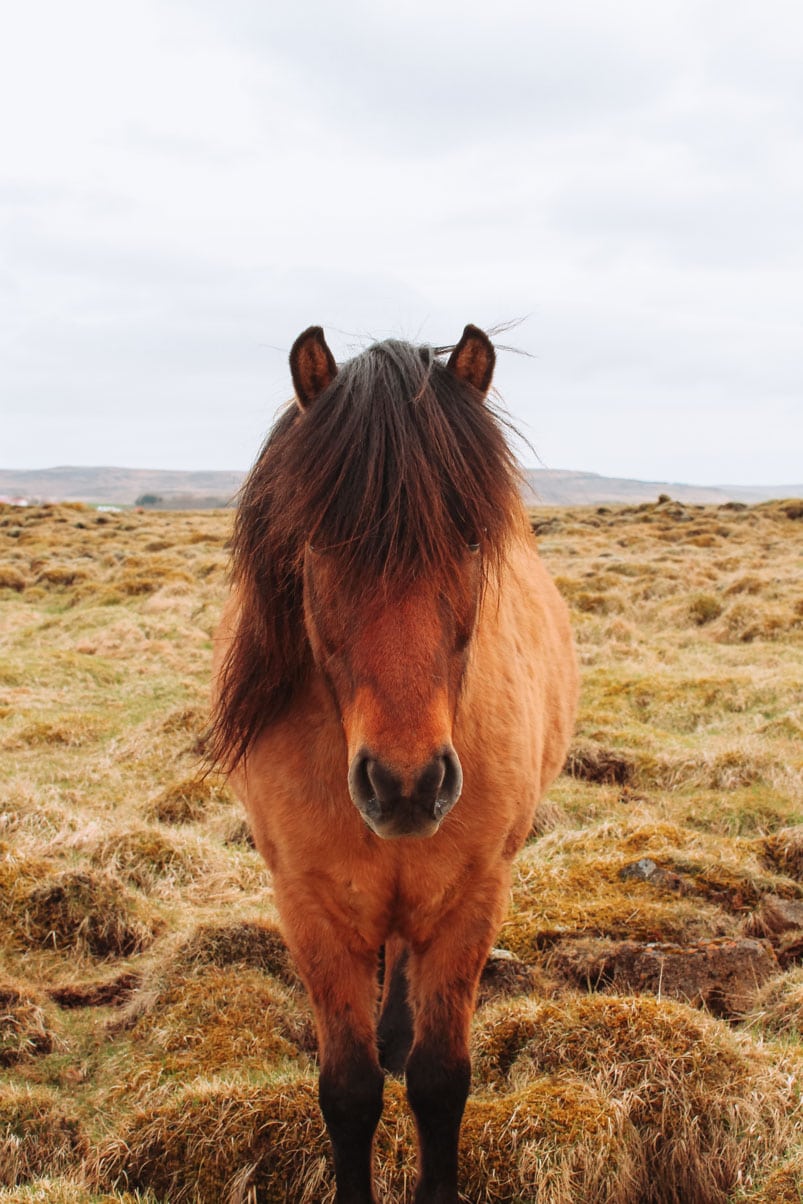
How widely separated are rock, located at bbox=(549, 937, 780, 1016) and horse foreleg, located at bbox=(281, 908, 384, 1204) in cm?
139

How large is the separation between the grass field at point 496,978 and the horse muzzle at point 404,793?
4.47 feet

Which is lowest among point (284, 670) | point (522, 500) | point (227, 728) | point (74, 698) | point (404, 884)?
point (74, 698)

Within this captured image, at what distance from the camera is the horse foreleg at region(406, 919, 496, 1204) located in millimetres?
2658

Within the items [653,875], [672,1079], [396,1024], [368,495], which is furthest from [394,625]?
[653,875]

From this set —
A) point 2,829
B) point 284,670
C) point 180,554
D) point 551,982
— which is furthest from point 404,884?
point 180,554

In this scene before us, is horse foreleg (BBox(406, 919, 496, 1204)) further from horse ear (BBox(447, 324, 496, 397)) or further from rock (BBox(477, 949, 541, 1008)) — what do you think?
horse ear (BBox(447, 324, 496, 397))

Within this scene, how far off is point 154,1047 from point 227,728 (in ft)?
5.05

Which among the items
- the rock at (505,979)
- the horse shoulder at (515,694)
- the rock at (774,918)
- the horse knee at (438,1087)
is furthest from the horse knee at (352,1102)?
the rock at (774,918)

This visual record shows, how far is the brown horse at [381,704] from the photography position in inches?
84.9

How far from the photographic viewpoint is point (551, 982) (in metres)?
3.84

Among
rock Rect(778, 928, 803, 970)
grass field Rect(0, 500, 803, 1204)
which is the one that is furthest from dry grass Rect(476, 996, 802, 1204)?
rock Rect(778, 928, 803, 970)

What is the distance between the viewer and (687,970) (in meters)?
3.73

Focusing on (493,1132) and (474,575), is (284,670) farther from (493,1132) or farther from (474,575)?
(493,1132)

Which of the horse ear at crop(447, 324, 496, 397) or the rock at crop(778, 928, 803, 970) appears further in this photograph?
the rock at crop(778, 928, 803, 970)
